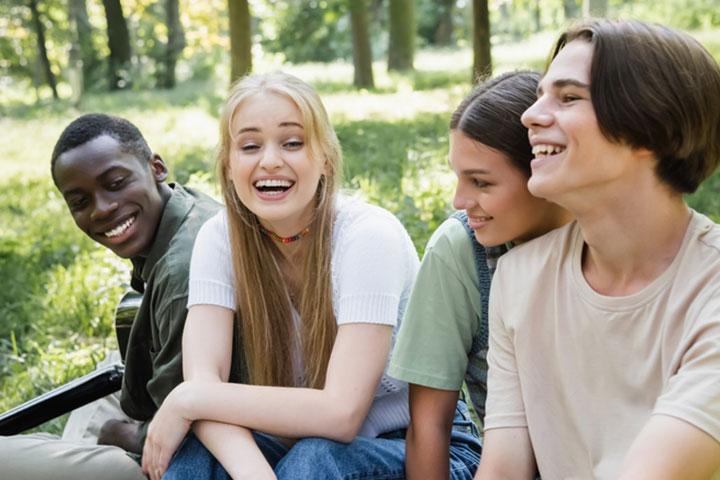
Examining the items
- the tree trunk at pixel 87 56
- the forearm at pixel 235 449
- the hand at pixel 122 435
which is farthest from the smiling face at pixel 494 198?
the tree trunk at pixel 87 56

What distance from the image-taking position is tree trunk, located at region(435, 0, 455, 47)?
30.5 meters

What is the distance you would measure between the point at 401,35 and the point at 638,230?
16.9 metres

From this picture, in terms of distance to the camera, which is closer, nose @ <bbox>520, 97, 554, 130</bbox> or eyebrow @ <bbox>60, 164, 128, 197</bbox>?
nose @ <bbox>520, 97, 554, 130</bbox>

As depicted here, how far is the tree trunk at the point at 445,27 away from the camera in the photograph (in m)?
30.5

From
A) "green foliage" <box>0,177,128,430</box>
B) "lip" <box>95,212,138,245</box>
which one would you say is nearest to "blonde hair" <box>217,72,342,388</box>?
"lip" <box>95,212,138,245</box>

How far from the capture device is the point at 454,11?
30984 millimetres

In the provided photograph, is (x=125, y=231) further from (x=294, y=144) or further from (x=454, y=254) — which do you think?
(x=454, y=254)

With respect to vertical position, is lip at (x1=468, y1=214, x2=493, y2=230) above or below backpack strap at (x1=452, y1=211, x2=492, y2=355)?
above

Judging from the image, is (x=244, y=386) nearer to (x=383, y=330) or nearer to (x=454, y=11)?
(x=383, y=330)

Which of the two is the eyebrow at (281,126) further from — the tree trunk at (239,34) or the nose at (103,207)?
the tree trunk at (239,34)

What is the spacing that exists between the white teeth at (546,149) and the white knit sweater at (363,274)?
2.41 ft

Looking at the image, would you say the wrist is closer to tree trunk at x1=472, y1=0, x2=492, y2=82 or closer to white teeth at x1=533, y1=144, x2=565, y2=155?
white teeth at x1=533, y1=144, x2=565, y2=155

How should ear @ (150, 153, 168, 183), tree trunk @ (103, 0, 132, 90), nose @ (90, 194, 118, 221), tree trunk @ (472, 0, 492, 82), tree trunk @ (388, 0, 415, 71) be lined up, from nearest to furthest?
1. nose @ (90, 194, 118, 221)
2. ear @ (150, 153, 168, 183)
3. tree trunk @ (472, 0, 492, 82)
4. tree trunk @ (388, 0, 415, 71)
5. tree trunk @ (103, 0, 132, 90)

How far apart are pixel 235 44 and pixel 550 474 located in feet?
27.4
